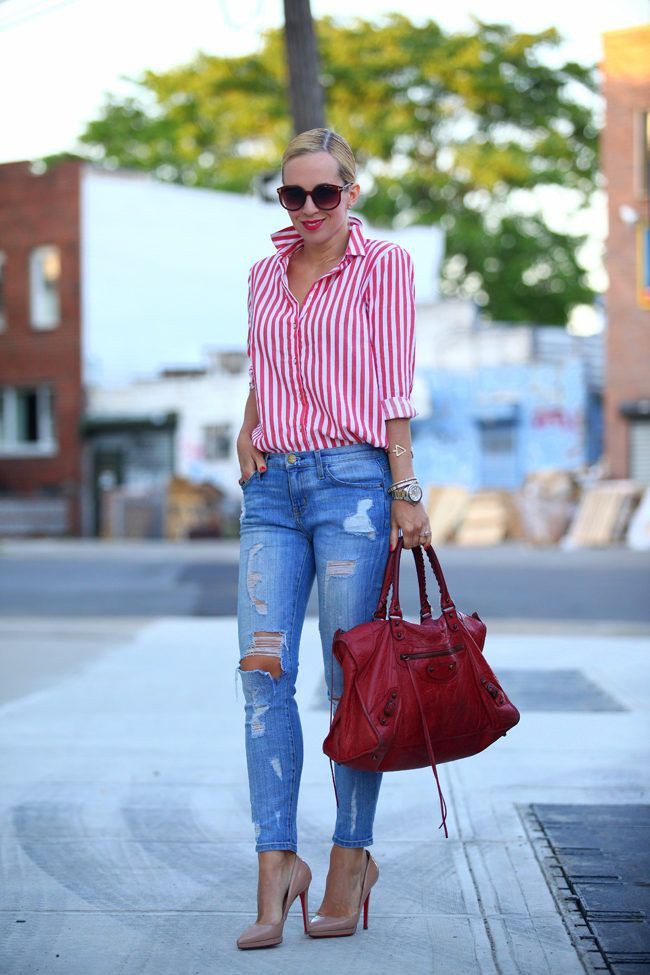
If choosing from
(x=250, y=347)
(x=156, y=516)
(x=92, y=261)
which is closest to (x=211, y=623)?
(x=250, y=347)

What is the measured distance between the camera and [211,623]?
9758 mm

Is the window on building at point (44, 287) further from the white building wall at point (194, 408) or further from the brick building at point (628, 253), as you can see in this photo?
the brick building at point (628, 253)

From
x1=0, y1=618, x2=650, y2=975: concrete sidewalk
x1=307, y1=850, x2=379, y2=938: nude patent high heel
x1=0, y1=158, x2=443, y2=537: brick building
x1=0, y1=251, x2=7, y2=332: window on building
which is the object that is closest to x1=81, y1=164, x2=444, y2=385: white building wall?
x1=0, y1=158, x2=443, y2=537: brick building

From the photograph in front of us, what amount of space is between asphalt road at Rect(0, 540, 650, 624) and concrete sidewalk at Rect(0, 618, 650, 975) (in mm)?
4423

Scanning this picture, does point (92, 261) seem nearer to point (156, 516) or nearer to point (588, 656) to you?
point (156, 516)

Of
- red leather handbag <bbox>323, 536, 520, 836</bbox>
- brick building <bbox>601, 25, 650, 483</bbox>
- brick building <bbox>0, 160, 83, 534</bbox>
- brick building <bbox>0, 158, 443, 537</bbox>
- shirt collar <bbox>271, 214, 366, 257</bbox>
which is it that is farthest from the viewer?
brick building <bbox>0, 160, 83, 534</bbox>

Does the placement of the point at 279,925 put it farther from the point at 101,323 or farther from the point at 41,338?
the point at 41,338

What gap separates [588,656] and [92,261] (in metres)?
25.1

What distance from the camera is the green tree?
113ft

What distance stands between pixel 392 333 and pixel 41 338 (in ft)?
96.3

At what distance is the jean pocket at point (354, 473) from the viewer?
10.1 ft

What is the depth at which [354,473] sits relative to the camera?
122 inches

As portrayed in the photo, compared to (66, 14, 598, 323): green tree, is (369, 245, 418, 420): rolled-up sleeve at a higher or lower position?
lower

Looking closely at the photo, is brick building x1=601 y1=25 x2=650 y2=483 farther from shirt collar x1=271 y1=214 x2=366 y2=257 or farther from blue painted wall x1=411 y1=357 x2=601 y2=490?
shirt collar x1=271 y1=214 x2=366 y2=257
